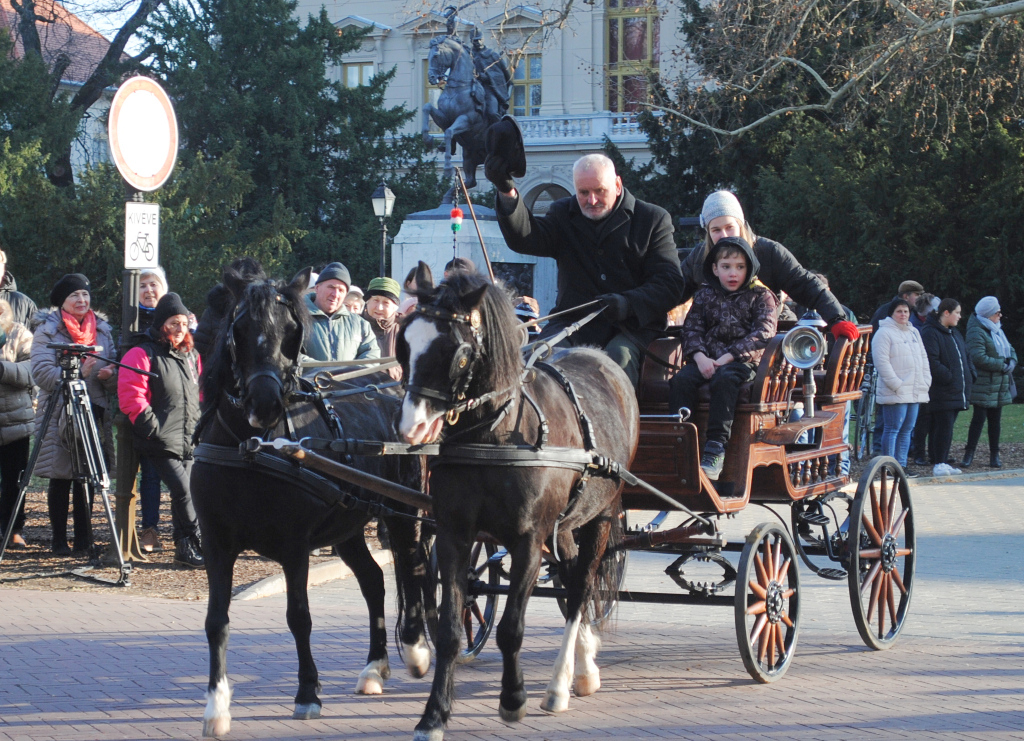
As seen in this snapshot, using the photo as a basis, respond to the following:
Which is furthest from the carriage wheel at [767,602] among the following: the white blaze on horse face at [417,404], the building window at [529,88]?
the building window at [529,88]

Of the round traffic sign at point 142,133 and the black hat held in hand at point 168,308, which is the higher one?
the round traffic sign at point 142,133

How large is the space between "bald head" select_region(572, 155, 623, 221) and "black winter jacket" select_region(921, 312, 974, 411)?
9689 millimetres

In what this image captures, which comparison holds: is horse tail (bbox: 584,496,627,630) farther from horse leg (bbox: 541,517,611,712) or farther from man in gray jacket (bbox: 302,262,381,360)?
man in gray jacket (bbox: 302,262,381,360)

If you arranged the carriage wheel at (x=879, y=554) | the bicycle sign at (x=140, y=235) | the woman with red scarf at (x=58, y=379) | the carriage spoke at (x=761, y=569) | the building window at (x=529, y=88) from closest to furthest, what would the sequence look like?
the carriage spoke at (x=761, y=569) → the carriage wheel at (x=879, y=554) → the bicycle sign at (x=140, y=235) → the woman with red scarf at (x=58, y=379) → the building window at (x=529, y=88)

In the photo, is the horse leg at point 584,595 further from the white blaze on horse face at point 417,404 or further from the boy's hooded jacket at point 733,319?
the white blaze on horse face at point 417,404

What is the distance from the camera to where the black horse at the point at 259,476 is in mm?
4938

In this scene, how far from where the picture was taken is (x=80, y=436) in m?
8.58

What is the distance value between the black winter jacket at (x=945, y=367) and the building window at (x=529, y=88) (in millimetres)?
33607

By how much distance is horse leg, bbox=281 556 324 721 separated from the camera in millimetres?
5191

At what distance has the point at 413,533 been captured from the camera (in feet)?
20.0

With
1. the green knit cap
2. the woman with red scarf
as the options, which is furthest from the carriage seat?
the woman with red scarf

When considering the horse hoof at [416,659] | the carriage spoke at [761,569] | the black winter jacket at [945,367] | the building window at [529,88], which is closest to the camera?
the horse hoof at [416,659]

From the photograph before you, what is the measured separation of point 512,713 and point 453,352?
1552 mm

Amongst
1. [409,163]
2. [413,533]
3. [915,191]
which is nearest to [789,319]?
[413,533]
